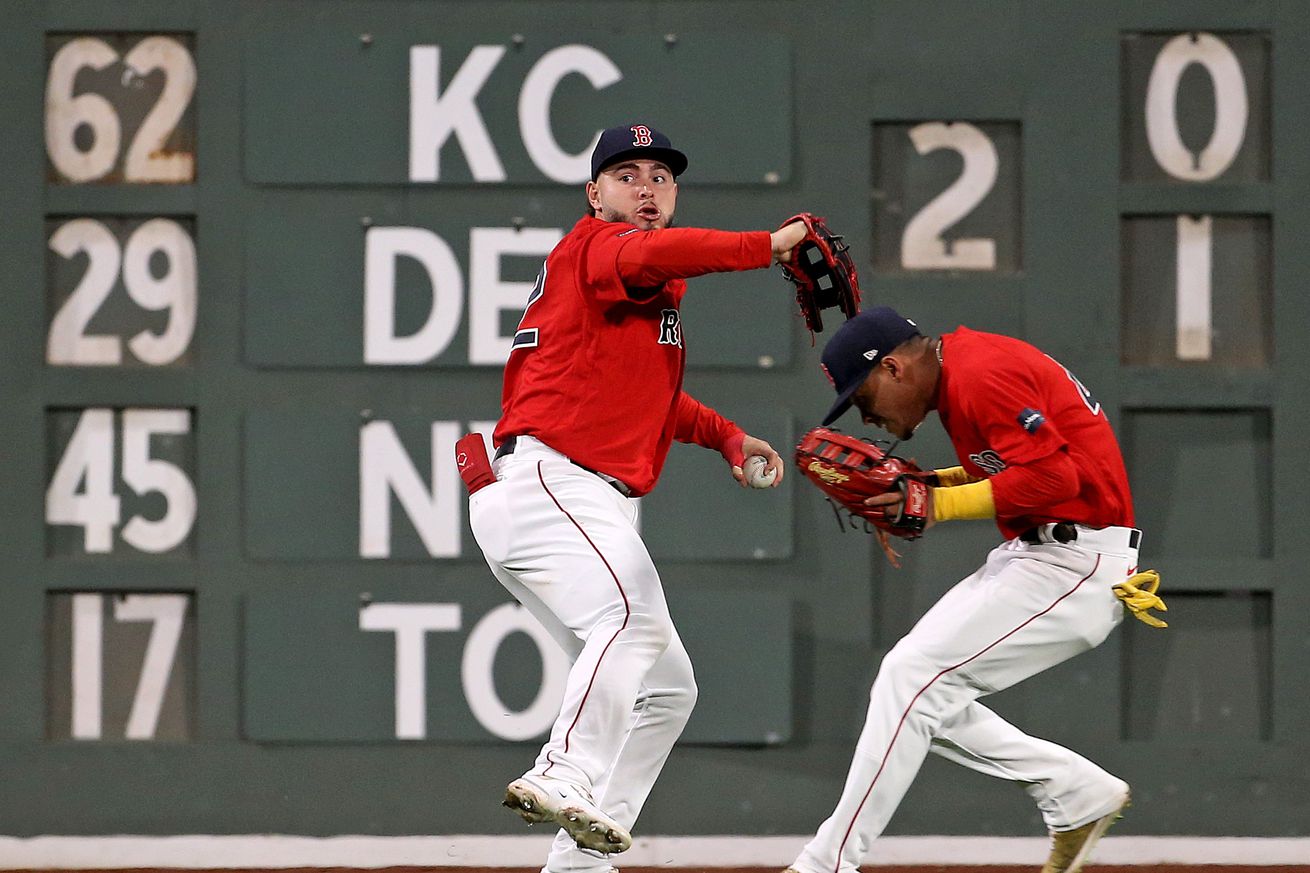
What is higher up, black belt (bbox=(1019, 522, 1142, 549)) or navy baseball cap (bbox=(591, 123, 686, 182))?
navy baseball cap (bbox=(591, 123, 686, 182))

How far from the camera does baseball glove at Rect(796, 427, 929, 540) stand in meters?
4.02

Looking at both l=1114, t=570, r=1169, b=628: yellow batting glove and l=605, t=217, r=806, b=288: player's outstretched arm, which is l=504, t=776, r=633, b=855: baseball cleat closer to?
l=605, t=217, r=806, b=288: player's outstretched arm

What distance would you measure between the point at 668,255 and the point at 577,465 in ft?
1.97

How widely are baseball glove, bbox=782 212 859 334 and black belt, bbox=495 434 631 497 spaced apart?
60 centimetres

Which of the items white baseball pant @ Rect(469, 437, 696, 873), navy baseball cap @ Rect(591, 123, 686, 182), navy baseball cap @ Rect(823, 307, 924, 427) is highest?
navy baseball cap @ Rect(591, 123, 686, 182)

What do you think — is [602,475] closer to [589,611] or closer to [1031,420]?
[589,611]

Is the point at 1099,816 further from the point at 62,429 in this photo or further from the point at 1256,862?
the point at 62,429

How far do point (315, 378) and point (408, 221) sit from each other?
566mm

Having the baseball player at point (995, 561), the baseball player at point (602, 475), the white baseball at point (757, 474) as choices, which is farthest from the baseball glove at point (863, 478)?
the baseball player at point (602, 475)

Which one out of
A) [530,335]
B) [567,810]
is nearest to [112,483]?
[530,335]

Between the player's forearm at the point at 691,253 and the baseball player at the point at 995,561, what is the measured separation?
0.51 metres

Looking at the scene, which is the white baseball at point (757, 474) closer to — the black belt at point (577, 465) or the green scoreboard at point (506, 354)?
the black belt at point (577, 465)

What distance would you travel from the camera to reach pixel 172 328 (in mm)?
5105

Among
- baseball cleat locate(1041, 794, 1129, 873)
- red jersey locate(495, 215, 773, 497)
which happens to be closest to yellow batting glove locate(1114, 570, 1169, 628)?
baseball cleat locate(1041, 794, 1129, 873)
